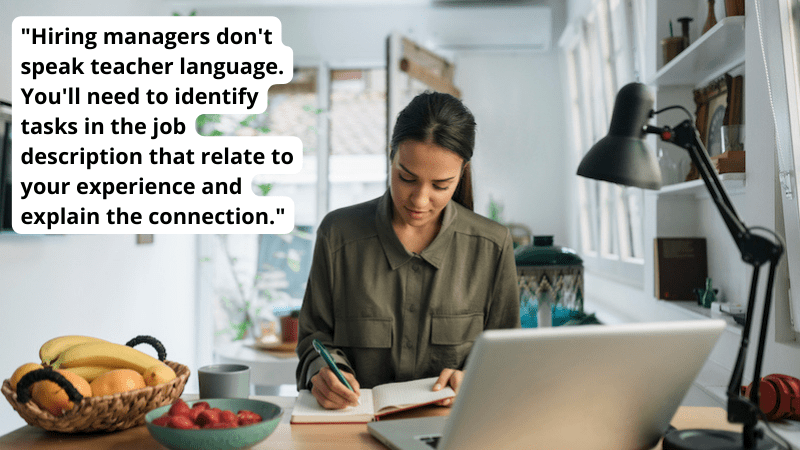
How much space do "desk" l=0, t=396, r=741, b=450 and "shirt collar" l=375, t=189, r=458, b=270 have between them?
19.4 inches

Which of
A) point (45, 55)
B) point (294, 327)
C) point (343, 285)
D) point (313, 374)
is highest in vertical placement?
point (45, 55)

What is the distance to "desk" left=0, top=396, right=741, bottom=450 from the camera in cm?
92

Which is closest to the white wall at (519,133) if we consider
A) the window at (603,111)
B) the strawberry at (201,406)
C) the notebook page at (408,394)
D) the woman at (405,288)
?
the window at (603,111)

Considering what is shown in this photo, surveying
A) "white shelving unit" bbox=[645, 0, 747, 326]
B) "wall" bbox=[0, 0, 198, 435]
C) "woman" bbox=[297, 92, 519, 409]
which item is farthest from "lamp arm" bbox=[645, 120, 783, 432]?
"wall" bbox=[0, 0, 198, 435]

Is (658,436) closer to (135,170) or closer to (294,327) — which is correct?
(294,327)

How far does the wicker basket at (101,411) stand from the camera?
0.91 m

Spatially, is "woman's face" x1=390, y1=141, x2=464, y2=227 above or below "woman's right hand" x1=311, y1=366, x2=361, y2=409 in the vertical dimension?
above

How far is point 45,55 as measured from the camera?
8.93 feet

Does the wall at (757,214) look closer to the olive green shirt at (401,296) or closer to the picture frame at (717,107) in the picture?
the picture frame at (717,107)

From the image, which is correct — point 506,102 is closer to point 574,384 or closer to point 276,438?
point 276,438

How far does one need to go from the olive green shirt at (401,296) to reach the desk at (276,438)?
413 mm

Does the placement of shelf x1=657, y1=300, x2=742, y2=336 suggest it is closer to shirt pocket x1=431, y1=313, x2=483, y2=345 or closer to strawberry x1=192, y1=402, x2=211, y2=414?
shirt pocket x1=431, y1=313, x2=483, y2=345

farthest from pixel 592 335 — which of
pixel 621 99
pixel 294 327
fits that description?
pixel 294 327

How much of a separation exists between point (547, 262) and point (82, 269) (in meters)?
2.18
